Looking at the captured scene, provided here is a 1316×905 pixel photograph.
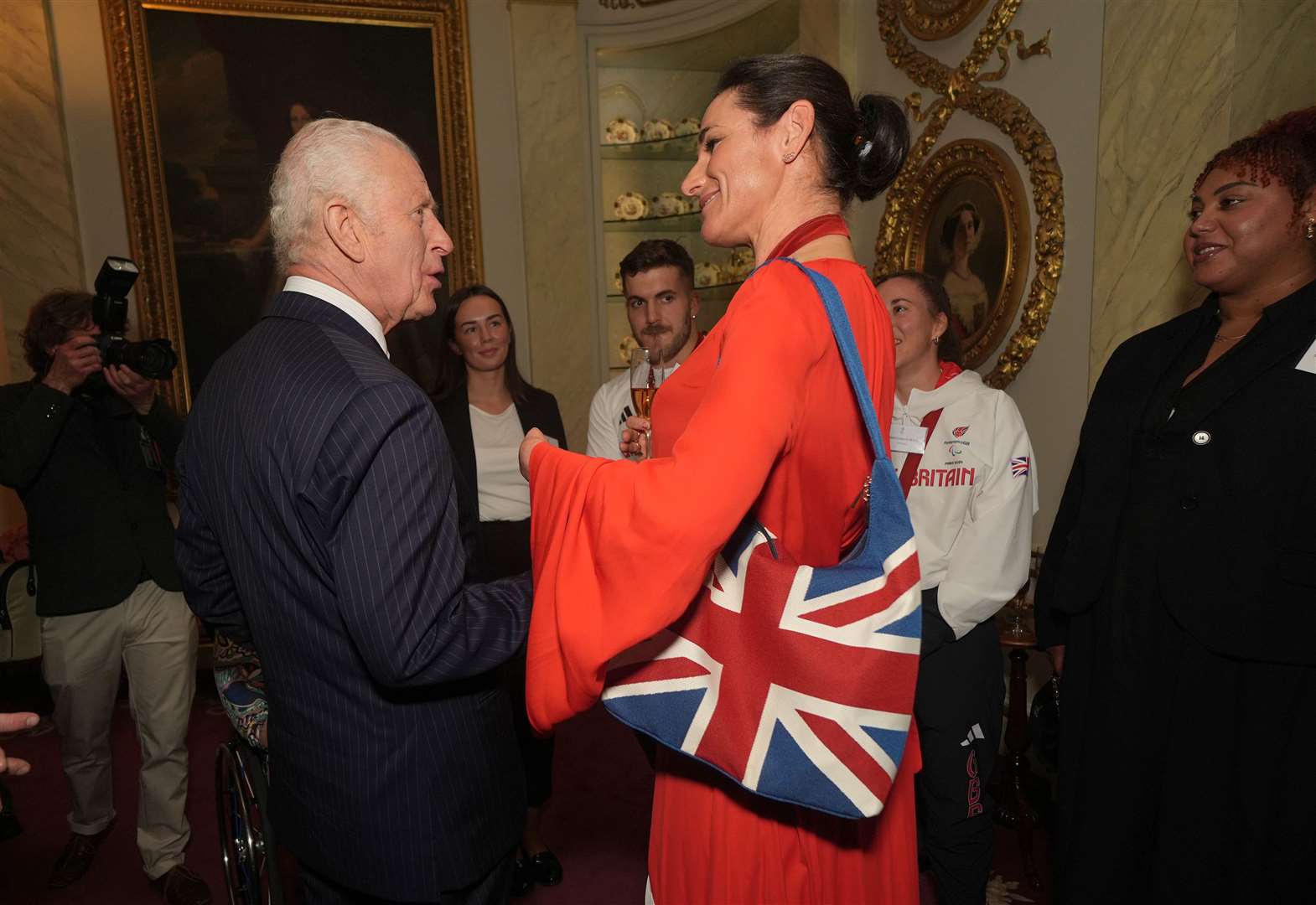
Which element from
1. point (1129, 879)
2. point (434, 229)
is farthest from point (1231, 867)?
point (434, 229)

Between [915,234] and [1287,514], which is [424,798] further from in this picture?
[915,234]

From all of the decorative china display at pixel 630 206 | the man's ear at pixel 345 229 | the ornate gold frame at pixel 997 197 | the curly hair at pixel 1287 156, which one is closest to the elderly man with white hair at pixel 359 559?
the man's ear at pixel 345 229

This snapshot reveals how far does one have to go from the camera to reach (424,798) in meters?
1.33

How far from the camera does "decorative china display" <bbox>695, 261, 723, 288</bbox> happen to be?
5.34 meters

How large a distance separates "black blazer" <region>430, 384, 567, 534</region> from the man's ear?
1234mm

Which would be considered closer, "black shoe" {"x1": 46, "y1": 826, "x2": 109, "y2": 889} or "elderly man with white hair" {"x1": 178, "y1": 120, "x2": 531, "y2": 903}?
"elderly man with white hair" {"x1": 178, "y1": 120, "x2": 531, "y2": 903}

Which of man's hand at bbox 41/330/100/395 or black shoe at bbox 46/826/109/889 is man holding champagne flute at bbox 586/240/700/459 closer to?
man's hand at bbox 41/330/100/395

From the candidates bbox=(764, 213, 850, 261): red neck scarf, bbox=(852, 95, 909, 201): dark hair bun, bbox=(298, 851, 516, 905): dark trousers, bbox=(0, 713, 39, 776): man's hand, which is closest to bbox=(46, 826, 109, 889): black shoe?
bbox=(298, 851, 516, 905): dark trousers

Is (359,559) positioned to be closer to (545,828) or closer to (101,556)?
(101,556)

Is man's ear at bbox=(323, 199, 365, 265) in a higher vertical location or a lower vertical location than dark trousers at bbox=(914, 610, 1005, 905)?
higher

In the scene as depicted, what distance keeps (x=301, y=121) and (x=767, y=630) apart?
4.91 metres

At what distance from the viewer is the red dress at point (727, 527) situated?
95 cm

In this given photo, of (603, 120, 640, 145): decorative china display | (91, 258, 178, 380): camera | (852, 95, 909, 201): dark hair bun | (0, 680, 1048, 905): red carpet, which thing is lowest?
(0, 680, 1048, 905): red carpet

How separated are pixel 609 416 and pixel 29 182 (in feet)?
12.5
